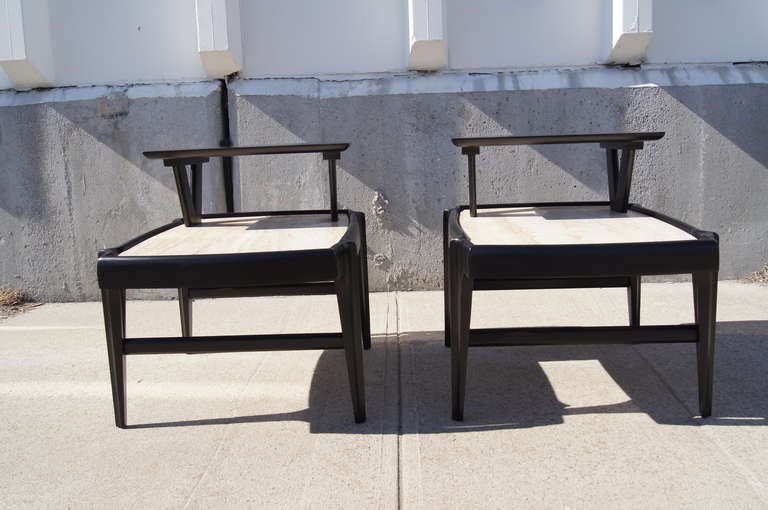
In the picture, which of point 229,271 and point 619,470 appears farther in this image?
point 229,271

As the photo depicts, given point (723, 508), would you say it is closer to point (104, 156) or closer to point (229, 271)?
point (229, 271)

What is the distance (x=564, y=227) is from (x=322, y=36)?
7.95ft

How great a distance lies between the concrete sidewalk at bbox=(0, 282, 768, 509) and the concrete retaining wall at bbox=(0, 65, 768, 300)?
0.94m

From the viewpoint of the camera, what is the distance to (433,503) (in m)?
2.09

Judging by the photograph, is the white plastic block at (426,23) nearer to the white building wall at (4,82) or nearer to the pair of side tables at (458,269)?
the pair of side tables at (458,269)

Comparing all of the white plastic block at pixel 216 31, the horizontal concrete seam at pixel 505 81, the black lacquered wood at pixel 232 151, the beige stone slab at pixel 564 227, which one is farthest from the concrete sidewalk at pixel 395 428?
the white plastic block at pixel 216 31

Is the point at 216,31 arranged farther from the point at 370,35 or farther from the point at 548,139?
the point at 548,139

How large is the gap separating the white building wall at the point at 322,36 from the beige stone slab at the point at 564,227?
5.60ft

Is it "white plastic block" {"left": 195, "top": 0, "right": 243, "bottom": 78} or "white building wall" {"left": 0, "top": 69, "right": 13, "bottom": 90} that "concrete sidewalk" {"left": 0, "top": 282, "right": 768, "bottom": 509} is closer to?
"white plastic block" {"left": 195, "top": 0, "right": 243, "bottom": 78}

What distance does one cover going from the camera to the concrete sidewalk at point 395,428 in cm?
217

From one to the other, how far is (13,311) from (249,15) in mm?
2244

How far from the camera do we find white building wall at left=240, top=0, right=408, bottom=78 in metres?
4.66

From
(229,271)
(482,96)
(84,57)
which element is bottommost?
(229,271)

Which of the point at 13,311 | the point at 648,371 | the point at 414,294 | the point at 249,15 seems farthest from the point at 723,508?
the point at 13,311
